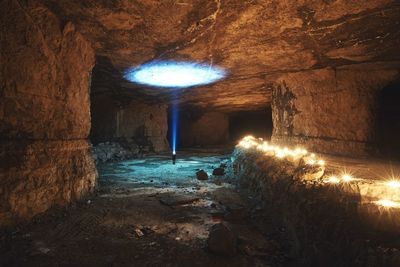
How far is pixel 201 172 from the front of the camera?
7348 millimetres

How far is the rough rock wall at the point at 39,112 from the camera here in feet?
11.7

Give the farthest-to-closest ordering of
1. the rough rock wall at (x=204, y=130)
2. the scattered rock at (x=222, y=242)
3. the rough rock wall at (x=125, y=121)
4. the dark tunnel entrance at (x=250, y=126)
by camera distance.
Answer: the dark tunnel entrance at (x=250, y=126)
the rough rock wall at (x=204, y=130)
the rough rock wall at (x=125, y=121)
the scattered rock at (x=222, y=242)

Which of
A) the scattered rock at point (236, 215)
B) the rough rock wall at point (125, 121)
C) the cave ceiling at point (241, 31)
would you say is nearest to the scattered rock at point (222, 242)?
the scattered rock at point (236, 215)

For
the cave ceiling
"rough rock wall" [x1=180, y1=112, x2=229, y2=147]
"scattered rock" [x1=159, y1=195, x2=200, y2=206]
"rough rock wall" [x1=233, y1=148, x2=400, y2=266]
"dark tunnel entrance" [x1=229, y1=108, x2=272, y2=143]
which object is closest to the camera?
"rough rock wall" [x1=233, y1=148, x2=400, y2=266]

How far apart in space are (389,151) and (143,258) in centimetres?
659

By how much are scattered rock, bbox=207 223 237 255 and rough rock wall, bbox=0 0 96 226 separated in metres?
2.65

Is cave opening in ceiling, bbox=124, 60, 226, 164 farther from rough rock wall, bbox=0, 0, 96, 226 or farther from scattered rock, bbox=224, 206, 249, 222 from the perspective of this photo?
scattered rock, bbox=224, 206, 249, 222

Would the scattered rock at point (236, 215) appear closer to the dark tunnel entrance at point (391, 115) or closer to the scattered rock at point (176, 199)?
the scattered rock at point (176, 199)

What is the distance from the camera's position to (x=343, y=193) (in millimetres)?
2602

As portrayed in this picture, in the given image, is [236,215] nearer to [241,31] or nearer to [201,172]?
[201,172]

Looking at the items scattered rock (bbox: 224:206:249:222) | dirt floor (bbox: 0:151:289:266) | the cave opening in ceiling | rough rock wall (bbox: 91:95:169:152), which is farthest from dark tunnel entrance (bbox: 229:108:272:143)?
scattered rock (bbox: 224:206:249:222)

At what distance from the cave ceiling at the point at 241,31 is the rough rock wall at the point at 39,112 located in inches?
17.8

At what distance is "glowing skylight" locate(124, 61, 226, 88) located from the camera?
6934 millimetres

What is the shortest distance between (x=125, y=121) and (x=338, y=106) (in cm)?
939
